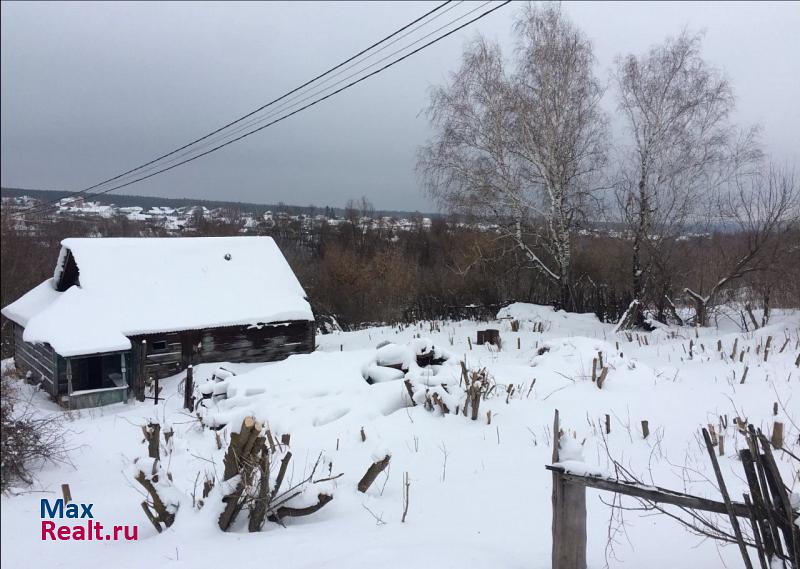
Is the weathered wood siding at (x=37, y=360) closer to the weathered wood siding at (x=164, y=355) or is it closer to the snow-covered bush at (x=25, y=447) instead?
the weathered wood siding at (x=164, y=355)

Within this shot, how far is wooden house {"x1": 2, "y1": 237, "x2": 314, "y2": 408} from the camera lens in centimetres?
1272

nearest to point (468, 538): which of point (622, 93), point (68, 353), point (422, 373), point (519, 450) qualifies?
point (519, 450)

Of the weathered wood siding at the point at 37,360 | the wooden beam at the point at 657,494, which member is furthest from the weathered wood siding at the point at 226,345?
the wooden beam at the point at 657,494

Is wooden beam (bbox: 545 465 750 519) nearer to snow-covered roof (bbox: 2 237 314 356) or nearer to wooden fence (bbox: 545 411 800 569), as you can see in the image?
wooden fence (bbox: 545 411 800 569)

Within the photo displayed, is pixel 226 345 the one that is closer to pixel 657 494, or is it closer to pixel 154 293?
pixel 154 293

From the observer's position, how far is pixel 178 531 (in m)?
3.57

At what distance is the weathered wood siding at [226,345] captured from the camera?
13.8 metres

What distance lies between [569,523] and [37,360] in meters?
16.0

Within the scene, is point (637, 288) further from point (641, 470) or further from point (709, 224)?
point (641, 470)

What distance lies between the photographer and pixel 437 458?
17.2 ft

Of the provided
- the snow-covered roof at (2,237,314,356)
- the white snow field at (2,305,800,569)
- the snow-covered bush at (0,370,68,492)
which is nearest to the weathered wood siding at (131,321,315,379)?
the snow-covered roof at (2,237,314,356)

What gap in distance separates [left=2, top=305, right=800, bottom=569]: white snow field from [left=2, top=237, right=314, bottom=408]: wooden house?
14.4ft

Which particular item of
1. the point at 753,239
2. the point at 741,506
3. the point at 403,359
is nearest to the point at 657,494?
the point at 741,506

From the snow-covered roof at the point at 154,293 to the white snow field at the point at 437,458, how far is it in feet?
15.2
